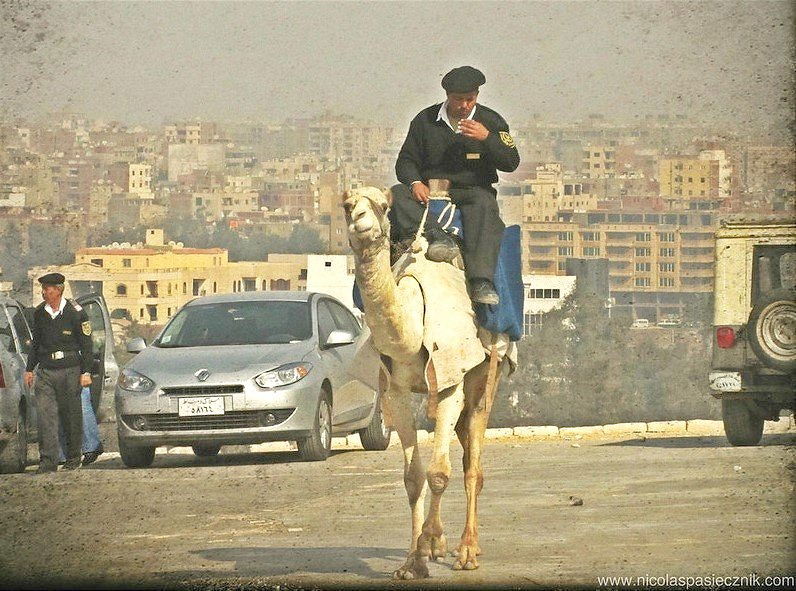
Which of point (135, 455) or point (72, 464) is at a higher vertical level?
point (135, 455)

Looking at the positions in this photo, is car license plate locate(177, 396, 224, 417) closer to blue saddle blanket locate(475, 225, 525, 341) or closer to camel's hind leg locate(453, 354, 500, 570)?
blue saddle blanket locate(475, 225, 525, 341)

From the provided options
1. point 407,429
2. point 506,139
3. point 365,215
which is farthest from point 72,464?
point 365,215

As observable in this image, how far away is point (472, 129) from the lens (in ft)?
39.0

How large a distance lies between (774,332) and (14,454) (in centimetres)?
891

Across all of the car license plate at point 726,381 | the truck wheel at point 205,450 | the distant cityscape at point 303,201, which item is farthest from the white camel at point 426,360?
the distant cityscape at point 303,201

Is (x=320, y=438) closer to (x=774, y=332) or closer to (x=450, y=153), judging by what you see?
(x=774, y=332)

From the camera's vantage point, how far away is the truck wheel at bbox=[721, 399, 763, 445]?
2216 cm

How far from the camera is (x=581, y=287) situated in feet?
384

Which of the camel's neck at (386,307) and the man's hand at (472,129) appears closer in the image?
the camel's neck at (386,307)

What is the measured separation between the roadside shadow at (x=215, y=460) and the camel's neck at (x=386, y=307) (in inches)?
363

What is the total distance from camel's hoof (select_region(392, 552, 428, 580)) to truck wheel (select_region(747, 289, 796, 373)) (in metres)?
10.8

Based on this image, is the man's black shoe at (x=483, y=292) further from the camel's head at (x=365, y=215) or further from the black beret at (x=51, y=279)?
the black beret at (x=51, y=279)

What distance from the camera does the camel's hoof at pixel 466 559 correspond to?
1145 cm

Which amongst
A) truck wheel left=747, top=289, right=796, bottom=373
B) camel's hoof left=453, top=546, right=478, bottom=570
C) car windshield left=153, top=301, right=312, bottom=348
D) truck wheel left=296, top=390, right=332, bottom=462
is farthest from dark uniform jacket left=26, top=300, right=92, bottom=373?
camel's hoof left=453, top=546, right=478, bottom=570
